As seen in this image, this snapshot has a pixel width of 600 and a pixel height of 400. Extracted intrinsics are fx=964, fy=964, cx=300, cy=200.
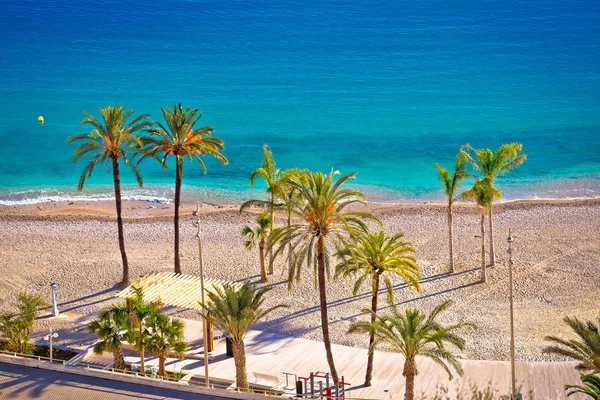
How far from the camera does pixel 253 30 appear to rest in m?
114

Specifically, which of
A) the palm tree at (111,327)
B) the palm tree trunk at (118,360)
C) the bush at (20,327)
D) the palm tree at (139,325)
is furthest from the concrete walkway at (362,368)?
the bush at (20,327)

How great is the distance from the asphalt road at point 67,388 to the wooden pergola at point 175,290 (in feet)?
17.2

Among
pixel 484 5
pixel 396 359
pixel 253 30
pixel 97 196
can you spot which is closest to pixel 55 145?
pixel 97 196

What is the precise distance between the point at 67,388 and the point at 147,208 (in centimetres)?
2964

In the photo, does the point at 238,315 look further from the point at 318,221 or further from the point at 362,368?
the point at 362,368

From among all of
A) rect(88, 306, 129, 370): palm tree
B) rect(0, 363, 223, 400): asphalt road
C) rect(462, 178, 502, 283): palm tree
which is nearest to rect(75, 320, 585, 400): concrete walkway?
rect(0, 363, 223, 400): asphalt road

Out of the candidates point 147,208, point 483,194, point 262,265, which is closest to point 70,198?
point 147,208

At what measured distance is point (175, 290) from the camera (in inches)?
1700

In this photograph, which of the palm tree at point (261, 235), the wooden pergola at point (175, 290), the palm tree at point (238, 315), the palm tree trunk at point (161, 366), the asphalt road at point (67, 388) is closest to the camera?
the asphalt road at point (67, 388)

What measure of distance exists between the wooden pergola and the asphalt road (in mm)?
5240

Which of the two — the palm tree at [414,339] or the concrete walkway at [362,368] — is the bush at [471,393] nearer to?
the concrete walkway at [362,368]

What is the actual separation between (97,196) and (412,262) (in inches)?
1404

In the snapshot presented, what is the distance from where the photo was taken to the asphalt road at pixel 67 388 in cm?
3547

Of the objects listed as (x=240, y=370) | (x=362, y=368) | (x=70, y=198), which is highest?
(x=70, y=198)
